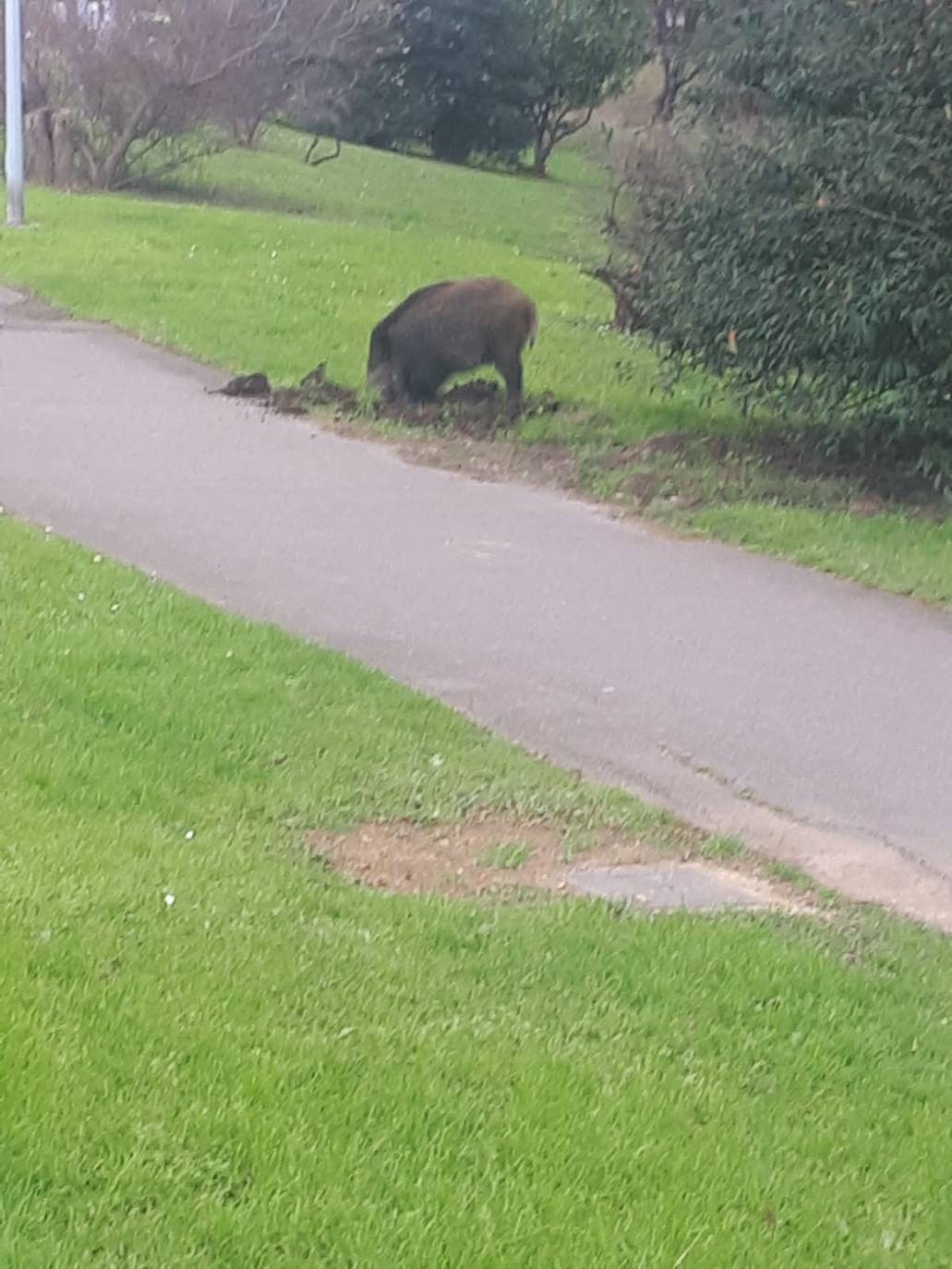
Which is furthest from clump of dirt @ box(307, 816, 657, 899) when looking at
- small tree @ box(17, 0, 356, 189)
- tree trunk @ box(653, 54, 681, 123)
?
small tree @ box(17, 0, 356, 189)

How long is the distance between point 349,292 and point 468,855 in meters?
14.4

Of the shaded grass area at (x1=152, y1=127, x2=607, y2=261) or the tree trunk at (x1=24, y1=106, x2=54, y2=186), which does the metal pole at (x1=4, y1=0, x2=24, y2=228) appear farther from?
the shaded grass area at (x1=152, y1=127, x2=607, y2=261)

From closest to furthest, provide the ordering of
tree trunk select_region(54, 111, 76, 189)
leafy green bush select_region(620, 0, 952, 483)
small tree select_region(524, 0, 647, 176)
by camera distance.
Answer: leafy green bush select_region(620, 0, 952, 483)
tree trunk select_region(54, 111, 76, 189)
small tree select_region(524, 0, 647, 176)

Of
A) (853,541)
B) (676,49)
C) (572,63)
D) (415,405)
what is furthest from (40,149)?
(853,541)

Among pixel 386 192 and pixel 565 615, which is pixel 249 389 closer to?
pixel 565 615

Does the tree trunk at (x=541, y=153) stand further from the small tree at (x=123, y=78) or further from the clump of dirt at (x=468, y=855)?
the clump of dirt at (x=468, y=855)

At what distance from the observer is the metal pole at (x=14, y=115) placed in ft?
68.0

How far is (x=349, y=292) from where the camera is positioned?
19.3 meters

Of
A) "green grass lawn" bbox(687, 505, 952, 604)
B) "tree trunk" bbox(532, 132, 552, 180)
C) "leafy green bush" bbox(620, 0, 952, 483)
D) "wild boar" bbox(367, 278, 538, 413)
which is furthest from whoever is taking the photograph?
"tree trunk" bbox(532, 132, 552, 180)

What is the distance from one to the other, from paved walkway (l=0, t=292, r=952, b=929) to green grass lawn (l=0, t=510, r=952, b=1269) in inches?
27.4

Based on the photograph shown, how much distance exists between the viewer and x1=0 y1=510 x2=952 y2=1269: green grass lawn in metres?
3.55

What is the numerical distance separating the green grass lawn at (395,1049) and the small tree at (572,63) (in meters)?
31.9

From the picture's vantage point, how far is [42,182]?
94.6 feet

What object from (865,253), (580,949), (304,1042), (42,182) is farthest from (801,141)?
(42,182)
